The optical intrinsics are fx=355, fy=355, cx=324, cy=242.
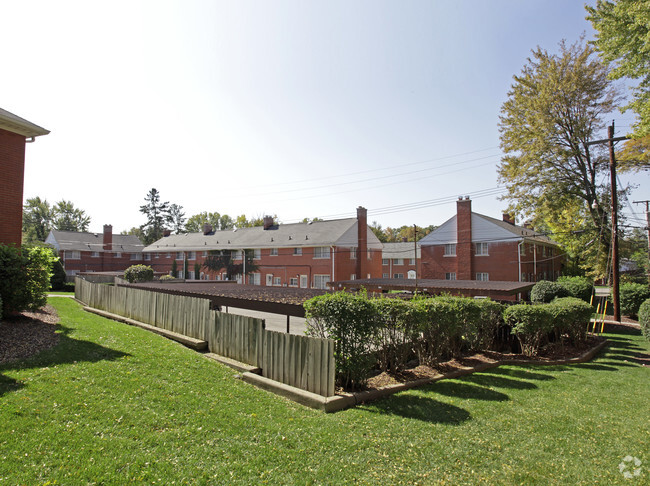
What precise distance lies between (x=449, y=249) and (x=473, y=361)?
27.9 metres

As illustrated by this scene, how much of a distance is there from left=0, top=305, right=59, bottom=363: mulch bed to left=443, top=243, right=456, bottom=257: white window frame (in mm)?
32334

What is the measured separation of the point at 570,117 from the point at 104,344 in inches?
1156

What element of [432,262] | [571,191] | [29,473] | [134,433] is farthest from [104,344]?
[432,262]

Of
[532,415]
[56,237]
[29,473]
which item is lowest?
[532,415]

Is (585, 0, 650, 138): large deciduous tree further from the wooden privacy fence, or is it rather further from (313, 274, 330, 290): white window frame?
(313, 274, 330, 290): white window frame

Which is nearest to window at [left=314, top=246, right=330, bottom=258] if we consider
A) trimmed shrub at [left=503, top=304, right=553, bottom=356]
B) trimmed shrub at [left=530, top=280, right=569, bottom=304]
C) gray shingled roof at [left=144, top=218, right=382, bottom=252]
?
gray shingled roof at [left=144, top=218, right=382, bottom=252]

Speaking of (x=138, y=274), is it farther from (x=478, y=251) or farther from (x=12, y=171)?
(x=478, y=251)

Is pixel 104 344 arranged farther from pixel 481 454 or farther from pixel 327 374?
pixel 481 454

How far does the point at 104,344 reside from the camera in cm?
838

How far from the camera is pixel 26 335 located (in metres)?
8.44

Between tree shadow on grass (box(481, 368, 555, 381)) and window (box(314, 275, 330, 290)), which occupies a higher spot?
window (box(314, 275, 330, 290))

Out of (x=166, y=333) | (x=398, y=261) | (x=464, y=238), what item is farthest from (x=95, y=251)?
(x=464, y=238)

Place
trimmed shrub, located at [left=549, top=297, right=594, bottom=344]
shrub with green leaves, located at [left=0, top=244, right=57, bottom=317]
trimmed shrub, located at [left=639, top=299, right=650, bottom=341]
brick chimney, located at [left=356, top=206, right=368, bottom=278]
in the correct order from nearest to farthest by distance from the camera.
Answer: shrub with green leaves, located at [left=0, top=244, right=57, bottom=317] < trimmed shrub, located at [left=549, top=297, right=594, bottom=344] < trimmed shrub, located at [left=639, top=299, right=650, bottom=341] < brick chimney, located at [left=356, top=206, right=368, bottom=278]

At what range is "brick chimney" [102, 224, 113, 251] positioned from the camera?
52844 mm
